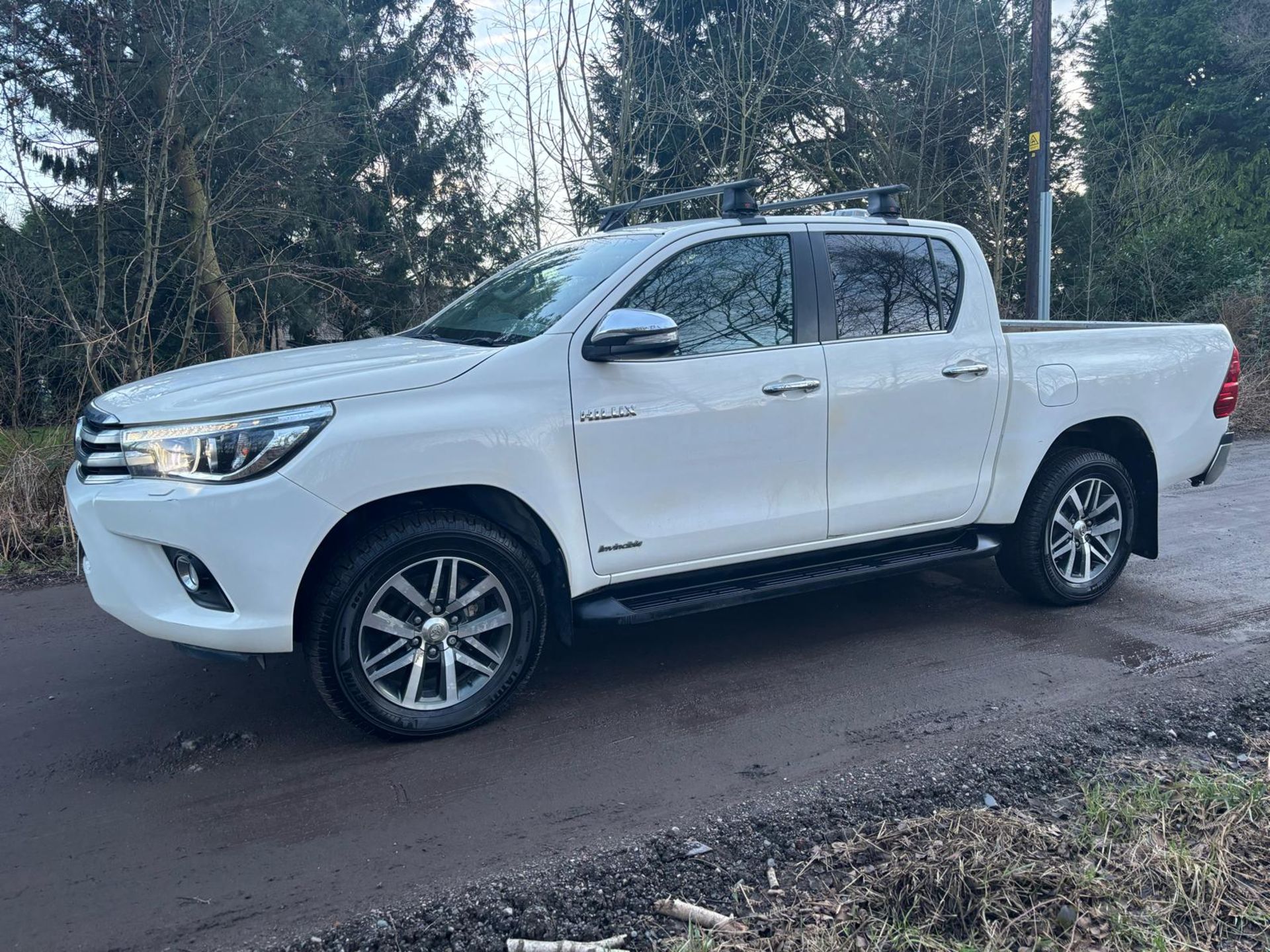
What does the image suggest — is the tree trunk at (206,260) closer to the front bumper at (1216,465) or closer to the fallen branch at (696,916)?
the fallen branch at (696,916)

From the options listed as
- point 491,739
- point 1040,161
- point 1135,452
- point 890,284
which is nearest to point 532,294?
point 890,284

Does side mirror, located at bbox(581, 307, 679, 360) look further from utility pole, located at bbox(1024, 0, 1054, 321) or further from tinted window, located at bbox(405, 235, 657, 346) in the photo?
utility pole, located at bbox(1024, 0, 1054, 321)

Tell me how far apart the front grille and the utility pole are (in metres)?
11.5

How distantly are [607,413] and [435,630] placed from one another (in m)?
1.10

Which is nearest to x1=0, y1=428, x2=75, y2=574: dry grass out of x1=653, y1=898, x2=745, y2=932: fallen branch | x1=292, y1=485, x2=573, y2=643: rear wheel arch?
x1=292, y1=485, x2=573, y2=643: rear wheel arch

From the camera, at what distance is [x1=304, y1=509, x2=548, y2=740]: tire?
11.9 feet

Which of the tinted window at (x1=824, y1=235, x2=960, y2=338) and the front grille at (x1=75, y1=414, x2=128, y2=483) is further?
the tinted window at (x1=824, y1=235, x2=960, y2=338)

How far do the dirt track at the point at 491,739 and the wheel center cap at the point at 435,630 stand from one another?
0.43m

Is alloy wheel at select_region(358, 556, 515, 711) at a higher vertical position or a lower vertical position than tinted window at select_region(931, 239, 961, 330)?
lower

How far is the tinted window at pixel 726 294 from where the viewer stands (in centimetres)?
430

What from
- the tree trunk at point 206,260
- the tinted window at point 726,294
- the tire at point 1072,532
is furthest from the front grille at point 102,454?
the tree trunk at point 206,260

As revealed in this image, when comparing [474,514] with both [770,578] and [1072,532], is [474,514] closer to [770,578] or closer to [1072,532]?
[770,578]

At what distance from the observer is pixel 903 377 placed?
4684 millimetres

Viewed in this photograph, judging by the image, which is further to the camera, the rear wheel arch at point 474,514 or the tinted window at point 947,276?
the tinted window at point 947,276
